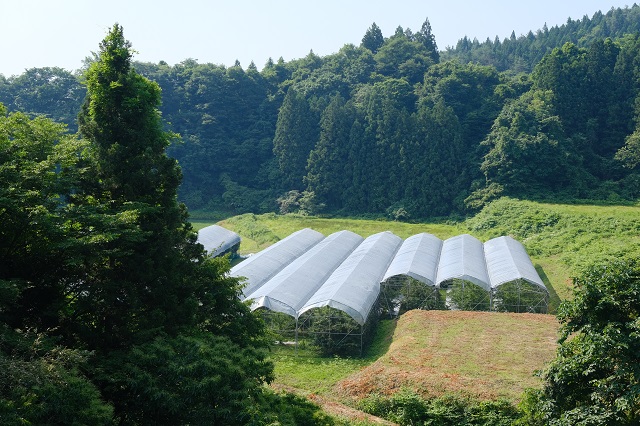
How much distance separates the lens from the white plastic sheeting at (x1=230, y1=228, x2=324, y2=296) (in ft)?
88.8

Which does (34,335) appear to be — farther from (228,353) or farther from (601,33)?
(601,33)

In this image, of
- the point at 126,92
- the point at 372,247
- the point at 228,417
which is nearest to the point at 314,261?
the point at 372,247

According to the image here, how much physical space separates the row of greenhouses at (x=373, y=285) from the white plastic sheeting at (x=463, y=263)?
59 millimetres

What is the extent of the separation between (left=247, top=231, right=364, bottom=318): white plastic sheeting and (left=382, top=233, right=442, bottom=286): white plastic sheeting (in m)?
3.44

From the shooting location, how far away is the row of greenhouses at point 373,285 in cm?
2153

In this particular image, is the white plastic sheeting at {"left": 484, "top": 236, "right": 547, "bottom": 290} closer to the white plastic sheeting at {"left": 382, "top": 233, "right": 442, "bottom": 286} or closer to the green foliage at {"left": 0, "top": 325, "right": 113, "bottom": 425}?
the white plastic sheeting at {"left": 382, "top": 233, "right": 442, "bottom": 286}

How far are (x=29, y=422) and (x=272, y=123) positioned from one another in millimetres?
57365

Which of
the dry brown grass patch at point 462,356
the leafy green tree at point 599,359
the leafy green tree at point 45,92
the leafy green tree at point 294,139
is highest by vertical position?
the leafy green tree at point 45,92

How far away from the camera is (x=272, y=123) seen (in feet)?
209

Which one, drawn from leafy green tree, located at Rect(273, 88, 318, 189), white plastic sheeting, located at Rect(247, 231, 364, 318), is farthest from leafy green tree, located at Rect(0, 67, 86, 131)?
white plastic sheeting, located at Rect(247, 231, 364, 318)

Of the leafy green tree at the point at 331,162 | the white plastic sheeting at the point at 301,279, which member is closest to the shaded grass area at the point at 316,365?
A: the white plastic sheeting at the point at 301,279

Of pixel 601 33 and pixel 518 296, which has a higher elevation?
pixel 601 33

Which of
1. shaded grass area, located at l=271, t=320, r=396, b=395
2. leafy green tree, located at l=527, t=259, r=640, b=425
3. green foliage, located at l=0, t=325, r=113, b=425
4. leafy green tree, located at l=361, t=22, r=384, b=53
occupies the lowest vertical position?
shaded grass area, located at l=271, t=320, r=396, b=395

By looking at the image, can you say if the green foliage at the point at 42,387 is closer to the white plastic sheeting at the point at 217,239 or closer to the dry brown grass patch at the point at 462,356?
the dry brown grass patch at the point at 462,356
